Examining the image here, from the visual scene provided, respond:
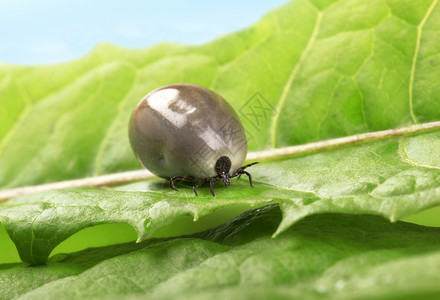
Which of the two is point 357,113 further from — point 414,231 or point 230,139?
point 414,231

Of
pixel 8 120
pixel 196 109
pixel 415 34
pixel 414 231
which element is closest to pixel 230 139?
pixel 196 109

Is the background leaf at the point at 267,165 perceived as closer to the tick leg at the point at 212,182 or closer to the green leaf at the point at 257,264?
the green leaf at the point at 257,264

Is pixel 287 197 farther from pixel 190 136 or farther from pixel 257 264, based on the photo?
pixel 190 136

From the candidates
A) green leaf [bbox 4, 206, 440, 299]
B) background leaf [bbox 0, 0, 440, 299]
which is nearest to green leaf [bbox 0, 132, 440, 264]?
background leaf [bbox 0, 0, 440, 299]

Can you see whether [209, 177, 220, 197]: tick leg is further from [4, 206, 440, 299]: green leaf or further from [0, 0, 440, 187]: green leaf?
[0, 0, 440, 187]: green leaf

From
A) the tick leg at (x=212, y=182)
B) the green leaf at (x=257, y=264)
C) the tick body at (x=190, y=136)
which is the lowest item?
the green leaf at (x=257, y=264)

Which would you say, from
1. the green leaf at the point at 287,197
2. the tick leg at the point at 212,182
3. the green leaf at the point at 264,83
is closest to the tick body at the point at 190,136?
the tick leg at the point at 212,182
